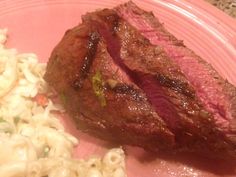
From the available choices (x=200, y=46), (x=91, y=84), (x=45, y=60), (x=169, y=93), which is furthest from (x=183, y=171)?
(x=45, y=60)

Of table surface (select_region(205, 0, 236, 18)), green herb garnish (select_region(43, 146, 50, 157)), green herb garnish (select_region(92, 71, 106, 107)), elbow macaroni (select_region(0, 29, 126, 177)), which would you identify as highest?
table surface (select_region(205, 0, 236, 18))

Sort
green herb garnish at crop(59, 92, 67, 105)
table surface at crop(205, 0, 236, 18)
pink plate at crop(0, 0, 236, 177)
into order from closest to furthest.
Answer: green herb garnish at crop(59, 92, 67, 105) < pink plate at crop(0, 0, 236, 177) < table surface at crop(205, 0, 236, 18)

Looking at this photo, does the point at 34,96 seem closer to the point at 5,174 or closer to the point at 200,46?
the point at 5,174

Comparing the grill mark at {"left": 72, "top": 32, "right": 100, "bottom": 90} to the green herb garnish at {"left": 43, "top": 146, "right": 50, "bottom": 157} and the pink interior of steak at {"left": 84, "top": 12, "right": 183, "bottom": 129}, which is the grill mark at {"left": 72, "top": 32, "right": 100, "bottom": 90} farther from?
the green herb garnish at {"left": 43, "top": 146, "right": 50, "bottom": 157}

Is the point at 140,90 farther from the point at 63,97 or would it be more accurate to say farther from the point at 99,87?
the point at 63,97

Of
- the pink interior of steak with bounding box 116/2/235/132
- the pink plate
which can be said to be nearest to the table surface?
the pink plate

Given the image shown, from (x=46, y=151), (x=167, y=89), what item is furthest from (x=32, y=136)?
(x=167, y=89)

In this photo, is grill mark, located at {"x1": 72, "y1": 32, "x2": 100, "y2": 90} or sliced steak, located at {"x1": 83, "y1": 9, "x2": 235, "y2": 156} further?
grill mark, located at {"x1": 72, "y1": 32, "x2": 100, "y2": 90}

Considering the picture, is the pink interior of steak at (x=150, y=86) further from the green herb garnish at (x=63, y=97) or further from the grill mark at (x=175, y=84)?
the green herb garnish at (x=63, y=97)
